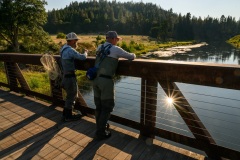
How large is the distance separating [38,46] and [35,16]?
419 centimetres

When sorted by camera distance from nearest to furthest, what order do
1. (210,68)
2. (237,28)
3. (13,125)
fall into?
(210,68) → (13,125) → (237,28)

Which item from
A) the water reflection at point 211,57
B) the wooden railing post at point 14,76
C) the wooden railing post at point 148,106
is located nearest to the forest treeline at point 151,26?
the water reflection at point 211,57

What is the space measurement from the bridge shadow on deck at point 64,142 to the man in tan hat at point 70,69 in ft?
0.85

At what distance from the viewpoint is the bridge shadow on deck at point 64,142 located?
3.61 meters

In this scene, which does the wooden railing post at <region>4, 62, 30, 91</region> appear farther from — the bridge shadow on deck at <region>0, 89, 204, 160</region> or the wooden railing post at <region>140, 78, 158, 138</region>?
the wooden railing post at <region>140, 78, 158, 138</region>

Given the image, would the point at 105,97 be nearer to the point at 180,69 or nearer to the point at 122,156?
the point at 122,156

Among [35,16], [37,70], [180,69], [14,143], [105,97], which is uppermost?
[35,16]

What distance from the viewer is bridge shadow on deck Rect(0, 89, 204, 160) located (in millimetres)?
3605

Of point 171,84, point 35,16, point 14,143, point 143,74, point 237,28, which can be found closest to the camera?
point 171,84

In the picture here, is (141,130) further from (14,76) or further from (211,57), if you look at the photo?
(211,57)

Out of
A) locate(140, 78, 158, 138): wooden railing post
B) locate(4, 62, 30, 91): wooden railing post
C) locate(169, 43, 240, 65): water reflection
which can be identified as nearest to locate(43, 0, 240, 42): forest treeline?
locate(169, 43, 240, 65): water reflection

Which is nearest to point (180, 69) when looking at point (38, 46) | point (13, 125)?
point (13, 125)

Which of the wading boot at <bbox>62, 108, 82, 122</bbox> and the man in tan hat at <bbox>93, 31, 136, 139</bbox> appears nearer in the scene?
the man in tan hat at <bbox>93, 31, 136, 139</bbox>

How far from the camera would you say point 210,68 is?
2980 mm
